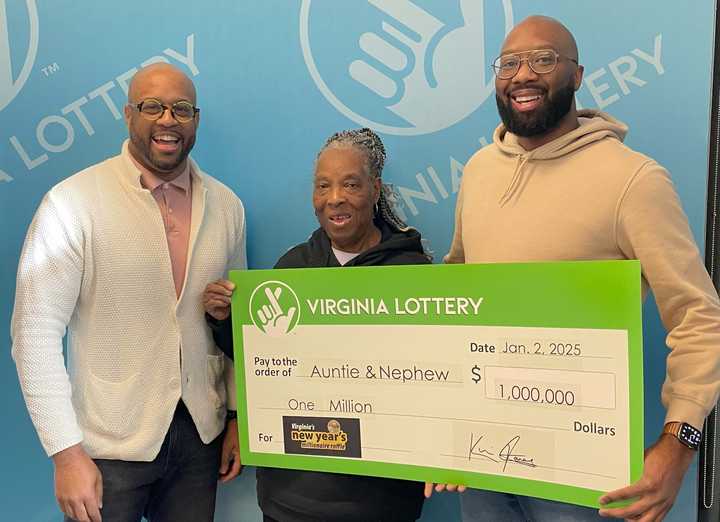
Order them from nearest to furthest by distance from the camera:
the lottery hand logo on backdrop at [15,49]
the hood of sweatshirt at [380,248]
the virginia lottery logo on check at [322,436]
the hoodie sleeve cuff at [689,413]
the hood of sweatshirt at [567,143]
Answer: the hoodie sleeve cuff at [689,413] → the hood of sweatshirt at [567,143] → the virginia lottery logo on check at [322,436] → the hood of sweatshirt at [380,248] → the lottery hand logo on backdrop at [15,49]

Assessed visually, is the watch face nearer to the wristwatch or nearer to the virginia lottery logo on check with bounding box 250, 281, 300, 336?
the wristwatch

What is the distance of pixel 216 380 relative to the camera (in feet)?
5.51

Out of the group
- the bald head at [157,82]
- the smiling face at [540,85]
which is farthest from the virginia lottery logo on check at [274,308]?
the smiling face at [540,85]

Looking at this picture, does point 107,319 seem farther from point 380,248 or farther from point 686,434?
point 686,434

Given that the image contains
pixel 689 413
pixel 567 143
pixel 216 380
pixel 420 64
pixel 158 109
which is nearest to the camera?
pixel 689 413

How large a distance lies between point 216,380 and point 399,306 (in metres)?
0.60

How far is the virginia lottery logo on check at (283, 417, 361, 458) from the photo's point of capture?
144 centimetres

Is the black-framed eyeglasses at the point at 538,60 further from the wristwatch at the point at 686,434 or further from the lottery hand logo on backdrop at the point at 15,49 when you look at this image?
the lottery hand logo on backdrop at the point at 15,49

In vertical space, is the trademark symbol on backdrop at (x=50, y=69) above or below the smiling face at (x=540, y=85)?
above

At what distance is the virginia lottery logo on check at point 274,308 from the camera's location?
1472mm

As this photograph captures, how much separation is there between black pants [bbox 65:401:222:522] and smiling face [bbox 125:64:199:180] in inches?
24.6

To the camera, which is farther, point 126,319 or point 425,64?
point 425,64

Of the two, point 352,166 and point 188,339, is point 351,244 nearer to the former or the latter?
point 352,166

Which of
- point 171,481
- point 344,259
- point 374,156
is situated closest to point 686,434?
point 344,259
